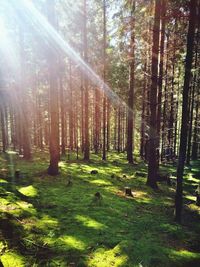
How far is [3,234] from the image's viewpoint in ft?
20.7

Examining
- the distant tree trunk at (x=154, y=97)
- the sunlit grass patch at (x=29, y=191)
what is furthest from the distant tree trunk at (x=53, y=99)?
the distant tree trunk at (x=154, y=97)

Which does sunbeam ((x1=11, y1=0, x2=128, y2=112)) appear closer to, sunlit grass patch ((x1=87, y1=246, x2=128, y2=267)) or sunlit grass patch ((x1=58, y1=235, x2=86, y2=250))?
sunlit grass patch ((x1=58, y1=235, x2=86, y2=250))

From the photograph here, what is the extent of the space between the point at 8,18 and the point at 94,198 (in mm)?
17683

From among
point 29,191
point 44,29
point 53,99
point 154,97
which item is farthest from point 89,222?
point 44,29

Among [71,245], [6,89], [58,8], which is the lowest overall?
[71,245]

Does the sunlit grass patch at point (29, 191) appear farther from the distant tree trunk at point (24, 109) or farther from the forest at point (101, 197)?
the distant tree trunk at point (24, 109)

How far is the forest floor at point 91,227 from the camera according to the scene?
596 cm

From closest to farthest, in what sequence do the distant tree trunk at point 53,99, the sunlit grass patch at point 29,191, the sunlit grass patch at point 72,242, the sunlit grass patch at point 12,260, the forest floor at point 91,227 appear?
the sunlit grass patch at point 12,260, the forest floor at point 91,227, the sunlit grass patch at point 72,242, the sunlit grass patch at point 29,191, the distant tree trunk at point 53,99

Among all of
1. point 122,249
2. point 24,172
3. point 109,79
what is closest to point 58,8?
point 109,79

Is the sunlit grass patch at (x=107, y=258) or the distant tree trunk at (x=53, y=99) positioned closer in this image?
the sunlit grass patch at (x=107, y=258)

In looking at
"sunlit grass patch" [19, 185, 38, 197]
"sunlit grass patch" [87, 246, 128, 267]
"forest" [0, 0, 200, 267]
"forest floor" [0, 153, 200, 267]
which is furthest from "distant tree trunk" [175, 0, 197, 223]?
"sunlit grass patch" [19, 185, 38, 197]

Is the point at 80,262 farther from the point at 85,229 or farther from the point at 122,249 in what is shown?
the point at 85,229

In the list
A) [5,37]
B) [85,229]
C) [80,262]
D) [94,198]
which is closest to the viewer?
[80,262]

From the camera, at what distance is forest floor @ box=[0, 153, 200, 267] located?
19.6ft
